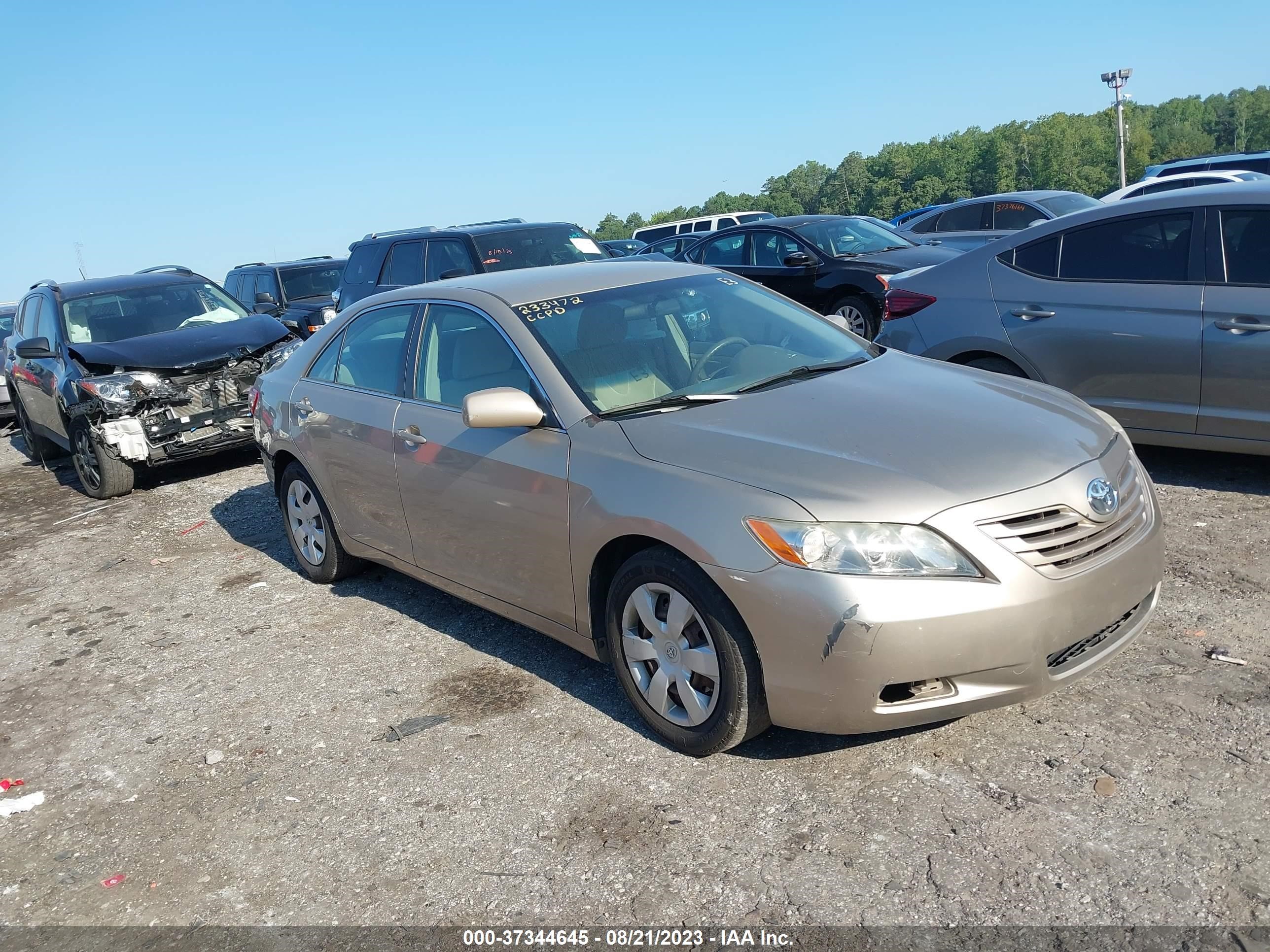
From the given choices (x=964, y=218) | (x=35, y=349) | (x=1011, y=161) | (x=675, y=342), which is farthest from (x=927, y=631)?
(x=1011, y=161)

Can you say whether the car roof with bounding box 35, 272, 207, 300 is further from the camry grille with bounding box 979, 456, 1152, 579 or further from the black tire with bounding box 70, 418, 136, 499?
the camry grille with bounding box 979, 456, 1152, 579

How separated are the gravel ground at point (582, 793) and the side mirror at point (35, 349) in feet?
15.7

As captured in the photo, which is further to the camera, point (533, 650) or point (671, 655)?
point (533, 650)

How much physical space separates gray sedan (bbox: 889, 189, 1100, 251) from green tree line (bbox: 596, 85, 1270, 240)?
345 feet

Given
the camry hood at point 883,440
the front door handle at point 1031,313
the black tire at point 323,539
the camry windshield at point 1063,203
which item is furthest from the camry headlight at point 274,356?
the camry windshield at point 1063,203

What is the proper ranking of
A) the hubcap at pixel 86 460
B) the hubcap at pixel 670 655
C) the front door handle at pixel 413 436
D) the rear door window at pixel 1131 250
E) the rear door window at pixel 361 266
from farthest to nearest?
the rear door window at pixel 361 266
the hubcap at pixel 86 460
the rear door window at pixel 1131 250
the front door handle at pixel 413 436
the hubcap at pixel 670 655

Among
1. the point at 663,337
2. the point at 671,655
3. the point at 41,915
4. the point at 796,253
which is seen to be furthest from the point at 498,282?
the point at 796,253

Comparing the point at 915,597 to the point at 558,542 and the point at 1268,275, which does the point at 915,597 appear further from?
the point at 1268,275

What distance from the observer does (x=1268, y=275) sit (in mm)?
5598

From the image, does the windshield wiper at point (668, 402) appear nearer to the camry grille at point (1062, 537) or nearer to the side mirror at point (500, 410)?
the side mirror at point (500, 410)

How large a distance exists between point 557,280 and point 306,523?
228 cm

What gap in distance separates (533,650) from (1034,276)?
3945mm

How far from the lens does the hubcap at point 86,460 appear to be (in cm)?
924

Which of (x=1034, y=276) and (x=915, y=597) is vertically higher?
(x=1034, y=276)
